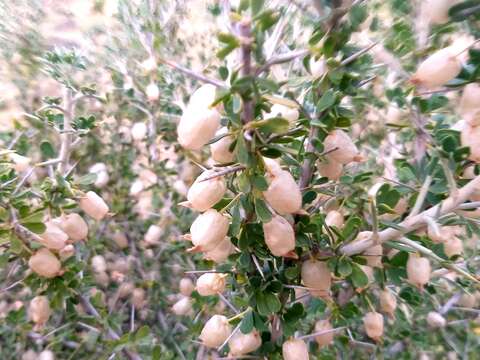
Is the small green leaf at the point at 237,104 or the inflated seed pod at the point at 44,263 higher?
the small green leaf at the point at 237,104

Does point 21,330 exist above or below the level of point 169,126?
below

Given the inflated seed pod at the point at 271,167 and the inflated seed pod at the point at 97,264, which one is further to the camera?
the inflated seed pod at the point at 97,264

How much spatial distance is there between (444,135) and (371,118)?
92 centimetres

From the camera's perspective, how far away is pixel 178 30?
Answer: 73.5 inches

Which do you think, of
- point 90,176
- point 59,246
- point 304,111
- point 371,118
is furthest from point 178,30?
point 304,111

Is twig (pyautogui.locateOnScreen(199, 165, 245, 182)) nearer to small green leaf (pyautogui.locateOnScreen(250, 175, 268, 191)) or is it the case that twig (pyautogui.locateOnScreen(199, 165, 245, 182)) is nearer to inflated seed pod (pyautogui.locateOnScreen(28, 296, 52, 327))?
small green leaf (pyautogui.locateOnScreen(250, 175, 268, 191))

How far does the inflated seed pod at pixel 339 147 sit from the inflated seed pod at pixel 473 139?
0.16 meters

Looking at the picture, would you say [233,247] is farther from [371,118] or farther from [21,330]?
[371,118]

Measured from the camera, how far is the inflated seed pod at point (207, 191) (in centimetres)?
64

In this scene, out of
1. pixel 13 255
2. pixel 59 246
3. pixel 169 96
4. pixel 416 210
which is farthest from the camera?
pixel 169 96

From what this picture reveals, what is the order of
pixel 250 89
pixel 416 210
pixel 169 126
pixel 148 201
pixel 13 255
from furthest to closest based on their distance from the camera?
pixel 148 201 < pixel 169 126 < pixel 13 255 < pixel 416 210 < pixel 250 89

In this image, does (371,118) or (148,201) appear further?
(148,201)

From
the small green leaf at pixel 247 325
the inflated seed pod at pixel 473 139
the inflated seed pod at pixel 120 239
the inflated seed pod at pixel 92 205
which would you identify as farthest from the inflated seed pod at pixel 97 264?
the inflated seed pod at pixel 473 139

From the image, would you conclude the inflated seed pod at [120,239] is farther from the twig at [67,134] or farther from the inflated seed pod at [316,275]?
the inflated seed pod at [316,275]
